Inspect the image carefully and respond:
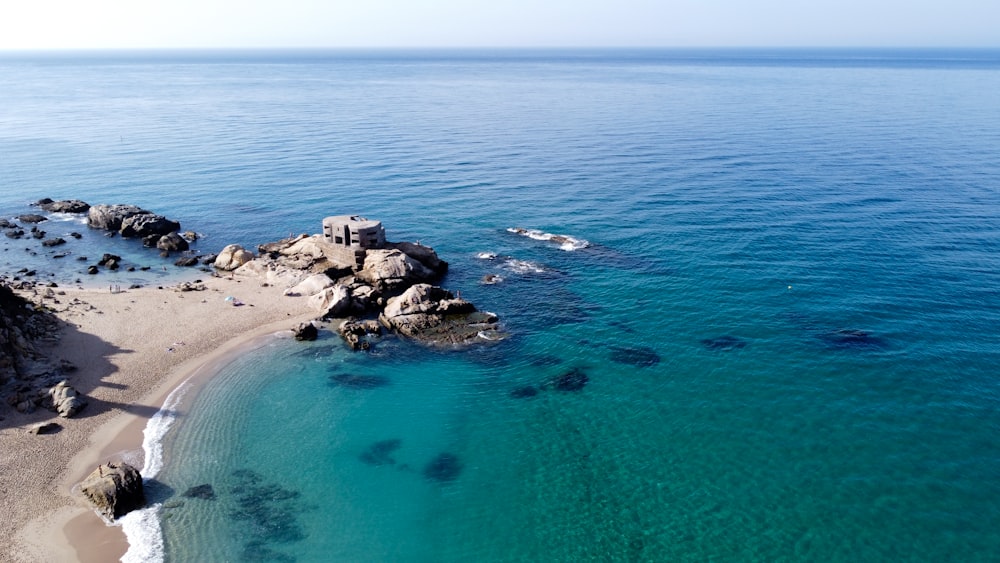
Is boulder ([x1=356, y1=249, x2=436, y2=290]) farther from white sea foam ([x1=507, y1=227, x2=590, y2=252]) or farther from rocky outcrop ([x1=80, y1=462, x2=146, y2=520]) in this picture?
rocky outcrop ([x1=80, y1=462, x2=146, y2=520])

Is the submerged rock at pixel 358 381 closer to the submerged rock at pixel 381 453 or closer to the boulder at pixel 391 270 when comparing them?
the submerged rock at pixel 381 453

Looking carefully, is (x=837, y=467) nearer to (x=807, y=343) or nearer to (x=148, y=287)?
(x=807, y=343)

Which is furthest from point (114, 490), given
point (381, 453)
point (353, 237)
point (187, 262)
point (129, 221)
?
Result: point (129, 221)

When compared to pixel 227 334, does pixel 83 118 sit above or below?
above

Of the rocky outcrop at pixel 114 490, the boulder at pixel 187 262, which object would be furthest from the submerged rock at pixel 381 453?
the boulder at pixel 187 262

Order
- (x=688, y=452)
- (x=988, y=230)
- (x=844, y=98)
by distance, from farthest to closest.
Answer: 1. (x=844, y=98)
2. (x=988, y=230)
3. (x=688, y=452)

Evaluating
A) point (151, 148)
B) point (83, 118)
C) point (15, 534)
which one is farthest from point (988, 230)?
point (83, 118)
